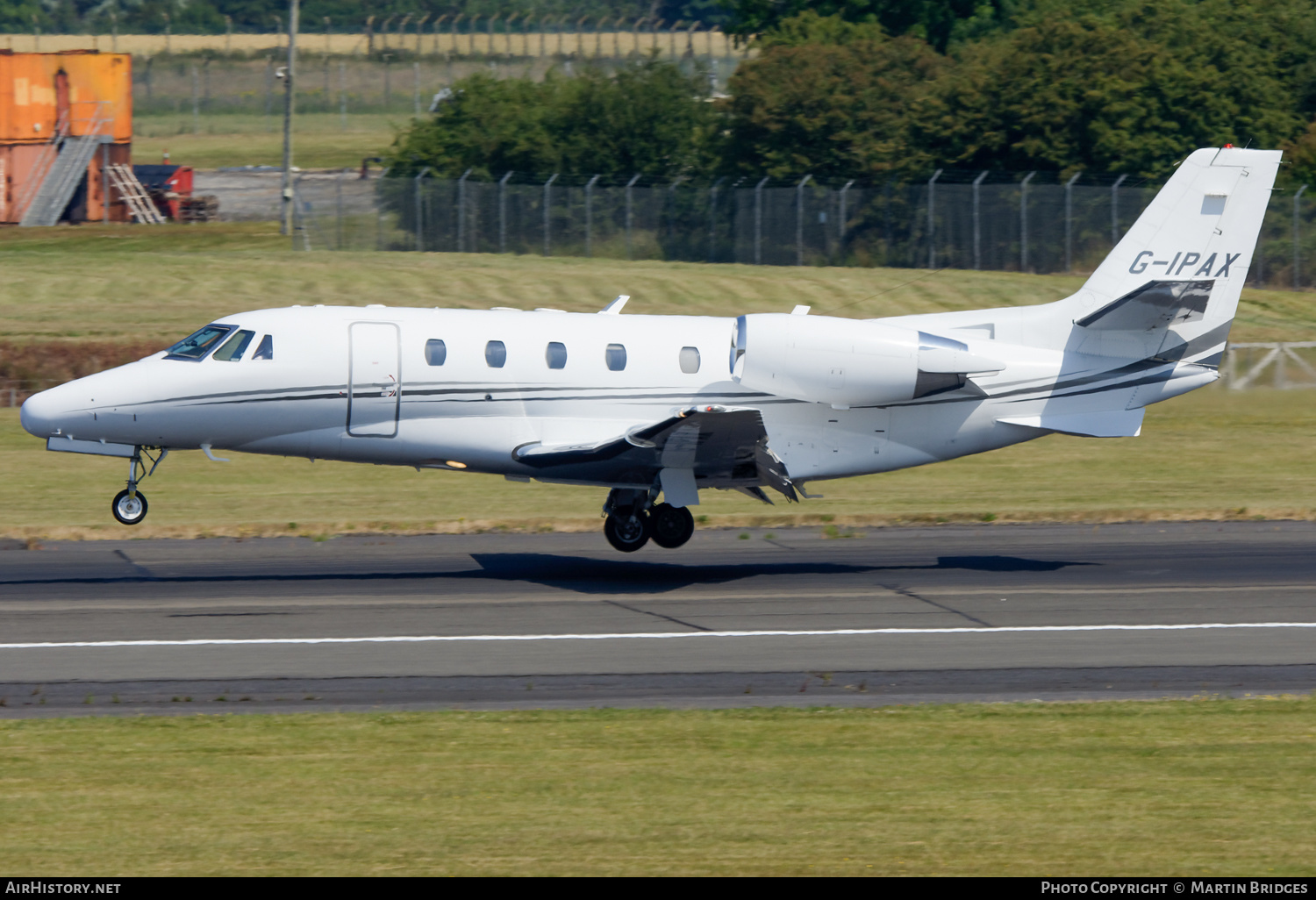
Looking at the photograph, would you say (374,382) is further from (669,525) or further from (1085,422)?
(1085,422)

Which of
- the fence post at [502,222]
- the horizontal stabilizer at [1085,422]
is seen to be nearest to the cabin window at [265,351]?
the horizontal stabilizer at [1085,422]

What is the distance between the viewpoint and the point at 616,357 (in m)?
20.8

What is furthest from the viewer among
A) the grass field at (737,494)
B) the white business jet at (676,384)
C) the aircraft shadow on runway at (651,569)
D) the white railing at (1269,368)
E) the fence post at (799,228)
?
the fence post at (799,228)

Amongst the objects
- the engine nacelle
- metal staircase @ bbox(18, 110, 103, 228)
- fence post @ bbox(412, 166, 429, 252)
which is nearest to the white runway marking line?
the engine nacelle

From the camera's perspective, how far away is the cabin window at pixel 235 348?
20.1 metres

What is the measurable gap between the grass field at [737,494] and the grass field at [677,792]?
462 inches

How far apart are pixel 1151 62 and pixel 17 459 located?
144 ft

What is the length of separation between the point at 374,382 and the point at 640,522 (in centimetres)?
429

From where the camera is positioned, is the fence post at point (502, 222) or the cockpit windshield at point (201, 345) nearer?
the cockpit windshield at point (201, 345)

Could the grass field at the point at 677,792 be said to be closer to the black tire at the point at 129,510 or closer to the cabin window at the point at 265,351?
the black tire at the point at 129,510

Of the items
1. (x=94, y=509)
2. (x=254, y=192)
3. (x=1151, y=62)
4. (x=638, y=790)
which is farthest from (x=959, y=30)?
(x=638, y=790)

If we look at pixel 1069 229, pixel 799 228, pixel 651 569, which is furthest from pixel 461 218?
pixel 651 569

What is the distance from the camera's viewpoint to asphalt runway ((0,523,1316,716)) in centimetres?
1493
